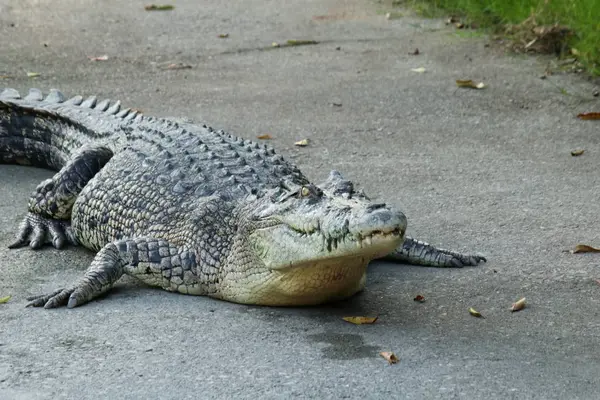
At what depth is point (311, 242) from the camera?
455 centimetres

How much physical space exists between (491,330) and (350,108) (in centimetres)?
442

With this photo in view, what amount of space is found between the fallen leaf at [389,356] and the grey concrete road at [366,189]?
3 cm

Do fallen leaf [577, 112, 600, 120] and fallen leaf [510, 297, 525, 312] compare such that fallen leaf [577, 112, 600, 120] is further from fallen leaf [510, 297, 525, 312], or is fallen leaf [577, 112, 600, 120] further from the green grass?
fallen leaf [510, 297, 525, 312]

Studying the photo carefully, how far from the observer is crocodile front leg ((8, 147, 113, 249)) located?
20.1ft

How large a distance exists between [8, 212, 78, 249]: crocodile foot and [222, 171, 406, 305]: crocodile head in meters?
1.41

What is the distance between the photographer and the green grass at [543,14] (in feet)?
30.9

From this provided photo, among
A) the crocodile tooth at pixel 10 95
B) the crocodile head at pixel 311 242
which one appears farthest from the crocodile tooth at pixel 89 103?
the crocodile head at pixel 311 242

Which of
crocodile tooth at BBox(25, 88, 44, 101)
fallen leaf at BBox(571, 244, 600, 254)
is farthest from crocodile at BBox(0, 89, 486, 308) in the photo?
crocodile tooth at BBox(25, 88, 44, 101)

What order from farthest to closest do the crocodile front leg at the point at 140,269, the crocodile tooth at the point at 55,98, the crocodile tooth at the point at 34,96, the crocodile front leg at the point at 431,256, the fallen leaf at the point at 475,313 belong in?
1. the crocodile tooth at the point at 34,96
2. the crocodile tooth at the point at 55,98
3. the crocodile front leg at the point at 431,256
4. the crocodile front leg at the point at 140,269
5. the fallen leaf at the point at 475,313

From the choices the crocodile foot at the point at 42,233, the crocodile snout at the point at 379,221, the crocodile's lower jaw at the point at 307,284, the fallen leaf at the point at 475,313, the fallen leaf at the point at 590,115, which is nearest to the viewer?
the crocodile snout at the point at 379,221

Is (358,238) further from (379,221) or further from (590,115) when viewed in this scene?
(590,115)

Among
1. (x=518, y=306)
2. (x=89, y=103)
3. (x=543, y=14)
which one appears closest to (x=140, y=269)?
(x=518, y=306)

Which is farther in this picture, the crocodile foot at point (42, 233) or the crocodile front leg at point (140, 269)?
the crocodile foot at point (42, 233)

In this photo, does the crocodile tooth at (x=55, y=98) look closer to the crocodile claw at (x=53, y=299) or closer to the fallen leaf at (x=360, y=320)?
the crocodile claw at (x=53, y=299)
